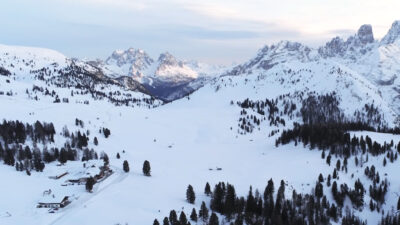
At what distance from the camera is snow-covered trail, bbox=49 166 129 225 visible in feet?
361

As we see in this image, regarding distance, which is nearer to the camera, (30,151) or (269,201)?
(269,201)

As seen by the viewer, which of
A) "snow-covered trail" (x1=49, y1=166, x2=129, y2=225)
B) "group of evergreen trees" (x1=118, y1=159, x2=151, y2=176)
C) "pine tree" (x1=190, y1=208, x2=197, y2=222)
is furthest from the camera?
"group of evergreen trees" (x1=118, y1=159, x2=151, y2=176)

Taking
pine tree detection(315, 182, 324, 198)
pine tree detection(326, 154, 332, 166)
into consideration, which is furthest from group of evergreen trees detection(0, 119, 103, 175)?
pine tree detection(326, 154, 332, 166)

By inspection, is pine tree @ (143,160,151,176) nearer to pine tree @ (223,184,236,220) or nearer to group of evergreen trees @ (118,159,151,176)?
group of evergreen trees @ (118,159,151,176)

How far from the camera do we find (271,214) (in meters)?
125

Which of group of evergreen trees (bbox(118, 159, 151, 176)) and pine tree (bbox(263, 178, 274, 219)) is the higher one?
group of evergreen trees (bbox(118, 159, 151, 176))

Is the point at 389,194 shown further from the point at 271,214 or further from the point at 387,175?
the point at 271,214

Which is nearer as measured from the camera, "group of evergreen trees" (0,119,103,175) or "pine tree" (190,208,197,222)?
"pine tree" (190,208,197,222)

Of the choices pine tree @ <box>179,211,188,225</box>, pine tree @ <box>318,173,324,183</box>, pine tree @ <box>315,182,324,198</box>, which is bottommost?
pine tree @ <box>315,182,324,198</box>

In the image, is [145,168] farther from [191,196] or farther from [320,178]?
[320,178]

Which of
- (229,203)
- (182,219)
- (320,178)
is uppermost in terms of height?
(182,219)

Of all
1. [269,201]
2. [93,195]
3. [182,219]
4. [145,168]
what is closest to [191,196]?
[182,219]

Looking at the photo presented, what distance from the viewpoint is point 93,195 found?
125 metres

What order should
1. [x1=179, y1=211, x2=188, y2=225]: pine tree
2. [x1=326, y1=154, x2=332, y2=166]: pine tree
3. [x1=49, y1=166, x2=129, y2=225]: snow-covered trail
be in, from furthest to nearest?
[x1=326, y1=154, x2=332, y2=166]: pine tree, [x1=49, y1=166, x2=129, y2=225]: snow-covered trail, [x1=179, y1=211, x2=188, y2=225]: pine tree
